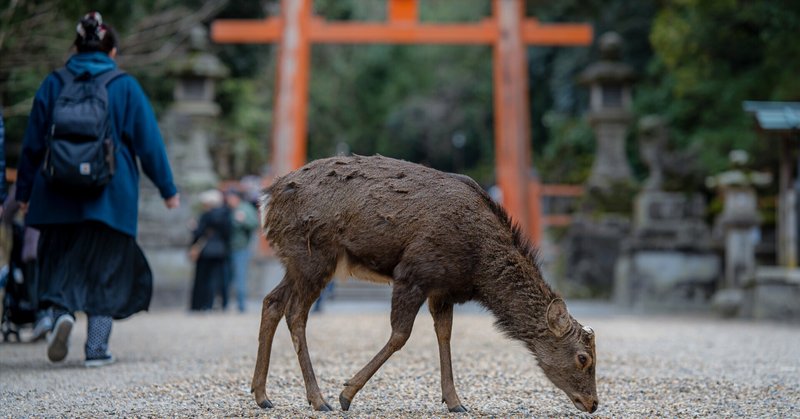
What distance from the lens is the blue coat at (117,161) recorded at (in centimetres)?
595

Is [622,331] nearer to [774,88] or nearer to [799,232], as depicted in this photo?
[799,232]

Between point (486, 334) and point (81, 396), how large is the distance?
211 inches

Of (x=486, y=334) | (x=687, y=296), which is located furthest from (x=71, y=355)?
(x=687, y=296)

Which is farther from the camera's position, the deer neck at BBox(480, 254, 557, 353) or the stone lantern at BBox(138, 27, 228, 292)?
the stone lantern at BBox(138, 27, 228, 292)

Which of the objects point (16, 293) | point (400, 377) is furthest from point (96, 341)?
point (16, 293)

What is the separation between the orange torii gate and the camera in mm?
16500

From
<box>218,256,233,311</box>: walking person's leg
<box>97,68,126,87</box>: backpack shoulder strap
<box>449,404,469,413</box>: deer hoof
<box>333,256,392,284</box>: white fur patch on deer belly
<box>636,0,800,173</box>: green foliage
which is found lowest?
<box>218,256,233,311</box>: walking person's leg

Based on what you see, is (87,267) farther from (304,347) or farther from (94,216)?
(304,347)

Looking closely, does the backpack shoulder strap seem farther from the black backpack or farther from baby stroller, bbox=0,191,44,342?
baby stroller, bbox=0,191,44,342

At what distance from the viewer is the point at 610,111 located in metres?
17.2

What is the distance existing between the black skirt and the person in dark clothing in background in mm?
6424

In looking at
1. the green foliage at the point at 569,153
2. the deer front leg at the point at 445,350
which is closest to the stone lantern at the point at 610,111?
the green foliage at the point at 569,153

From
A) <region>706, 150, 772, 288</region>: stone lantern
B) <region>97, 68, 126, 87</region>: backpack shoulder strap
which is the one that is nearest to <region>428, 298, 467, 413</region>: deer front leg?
<region>97, 68, 126, 87</region>: backpack shoulder strap

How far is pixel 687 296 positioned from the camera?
47.4 ft
